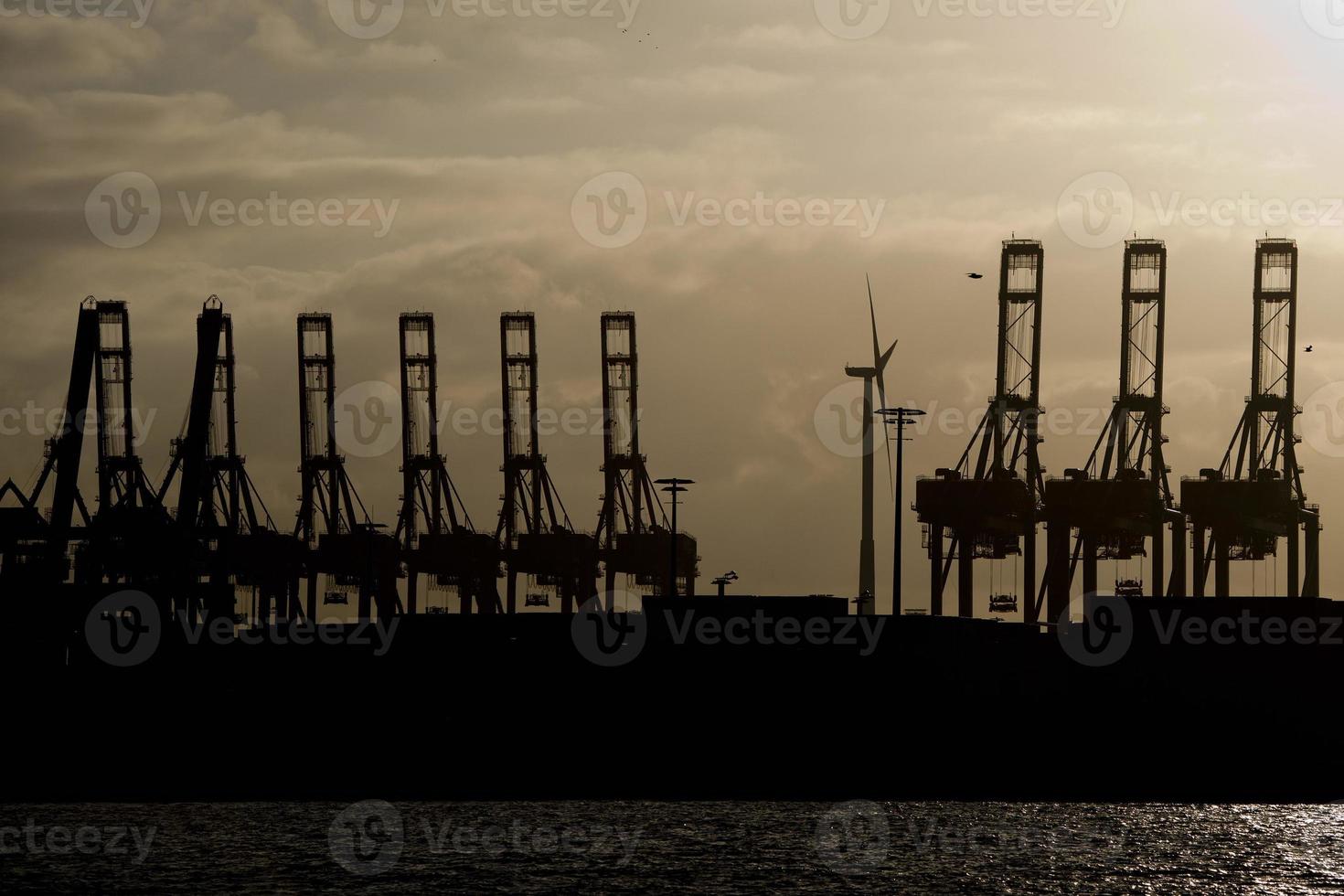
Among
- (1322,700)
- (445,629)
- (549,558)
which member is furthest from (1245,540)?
(445,629)

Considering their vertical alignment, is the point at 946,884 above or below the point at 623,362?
below

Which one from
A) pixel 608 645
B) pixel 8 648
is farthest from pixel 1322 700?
pixel 8 648

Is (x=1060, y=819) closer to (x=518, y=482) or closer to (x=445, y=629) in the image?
(x=445, y=629)

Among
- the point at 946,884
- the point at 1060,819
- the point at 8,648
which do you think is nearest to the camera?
the point at 946,884

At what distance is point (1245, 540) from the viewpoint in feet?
379

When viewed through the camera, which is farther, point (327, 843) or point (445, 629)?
point (445, 629)

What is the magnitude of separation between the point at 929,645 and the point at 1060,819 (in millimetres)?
17279

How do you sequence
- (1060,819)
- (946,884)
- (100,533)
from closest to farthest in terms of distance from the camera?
(946,884) → (1060,819) → (100,533)

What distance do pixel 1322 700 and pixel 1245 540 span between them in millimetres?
37545

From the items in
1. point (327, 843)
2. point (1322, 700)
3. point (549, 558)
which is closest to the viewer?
point (327, 843)

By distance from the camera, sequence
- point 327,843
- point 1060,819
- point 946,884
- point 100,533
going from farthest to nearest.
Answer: point 100,533, point 1060,819, point 327,843, point 946,884

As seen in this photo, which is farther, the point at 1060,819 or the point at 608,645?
the point at 608,645

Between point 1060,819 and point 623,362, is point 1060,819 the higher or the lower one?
the lower one

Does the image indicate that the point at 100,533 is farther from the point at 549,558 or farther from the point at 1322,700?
the point at 1322,700
